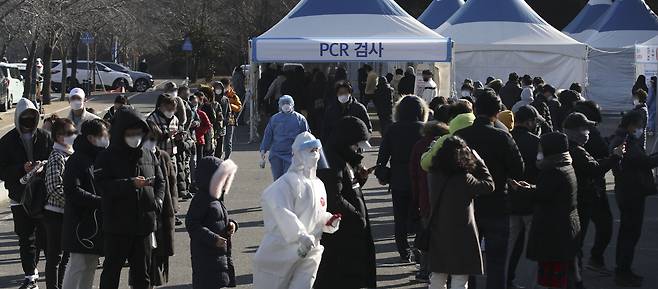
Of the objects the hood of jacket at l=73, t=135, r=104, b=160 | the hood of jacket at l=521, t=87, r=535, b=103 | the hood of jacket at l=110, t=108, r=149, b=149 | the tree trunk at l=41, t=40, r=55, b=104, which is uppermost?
the hood of jacket at l=110, t=108, r=149, b=149

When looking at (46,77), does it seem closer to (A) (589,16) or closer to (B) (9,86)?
(B) (9,86)

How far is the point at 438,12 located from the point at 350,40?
16.6m

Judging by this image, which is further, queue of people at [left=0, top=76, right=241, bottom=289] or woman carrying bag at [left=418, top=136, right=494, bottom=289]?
queue of people at [left=0, top=76, right=241, bottom=289]

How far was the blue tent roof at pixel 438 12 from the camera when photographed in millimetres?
39903

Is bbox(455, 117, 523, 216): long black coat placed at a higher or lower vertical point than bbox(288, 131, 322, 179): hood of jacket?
lower

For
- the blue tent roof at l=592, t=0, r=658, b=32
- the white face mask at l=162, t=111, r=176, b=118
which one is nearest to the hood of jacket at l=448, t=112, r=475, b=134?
the white face mask at l=162, t=111, r=176, b=118

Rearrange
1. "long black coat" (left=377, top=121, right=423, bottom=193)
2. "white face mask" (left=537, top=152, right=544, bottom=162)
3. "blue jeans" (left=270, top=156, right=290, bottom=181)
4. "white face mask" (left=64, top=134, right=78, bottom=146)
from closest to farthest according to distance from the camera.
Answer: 1. "white face mask" (left=537, top=152, right=544, bottom=162)
2. "white face mask" (left=64, top=134, right=78, bottom=146)
3. "long black coat" (left=377, top=121, right=423, bottom=193)
4. "blue jeans" (left=270, top=156, right=290, bottom=181)

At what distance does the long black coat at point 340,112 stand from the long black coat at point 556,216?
6.50m

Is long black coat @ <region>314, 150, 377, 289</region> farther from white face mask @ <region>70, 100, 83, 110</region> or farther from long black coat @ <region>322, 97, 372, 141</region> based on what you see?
long black coat @ <region>322, 97, 372, 141</region>

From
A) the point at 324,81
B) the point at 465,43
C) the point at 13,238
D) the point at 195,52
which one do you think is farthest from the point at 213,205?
the point at 195,52

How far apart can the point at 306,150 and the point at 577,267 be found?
2.82 metres

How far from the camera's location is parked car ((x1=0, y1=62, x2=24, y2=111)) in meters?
36.9

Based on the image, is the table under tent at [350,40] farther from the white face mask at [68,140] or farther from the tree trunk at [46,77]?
the tree trunk at [46,77]

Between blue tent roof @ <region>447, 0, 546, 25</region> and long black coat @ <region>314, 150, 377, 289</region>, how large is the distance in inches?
940
